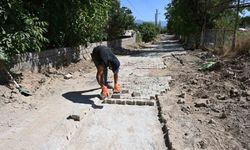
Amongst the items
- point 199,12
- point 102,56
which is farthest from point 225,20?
point 102,56

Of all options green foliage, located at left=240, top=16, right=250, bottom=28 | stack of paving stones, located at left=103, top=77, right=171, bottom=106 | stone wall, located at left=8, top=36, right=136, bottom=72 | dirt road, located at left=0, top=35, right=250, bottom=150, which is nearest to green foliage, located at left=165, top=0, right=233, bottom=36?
green foliage, located at left=240, top=16, right=250, bottom=28

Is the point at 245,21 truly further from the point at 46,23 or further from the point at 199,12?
the point at 46,23

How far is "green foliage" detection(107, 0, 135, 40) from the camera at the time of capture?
28469 mm

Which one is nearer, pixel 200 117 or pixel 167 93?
pixel 200 117

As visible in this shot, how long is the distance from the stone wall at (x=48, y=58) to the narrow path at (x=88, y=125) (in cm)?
137

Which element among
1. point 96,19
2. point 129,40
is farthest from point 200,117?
point 129,40

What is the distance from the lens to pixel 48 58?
12570mm

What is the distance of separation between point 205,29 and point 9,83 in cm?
2252

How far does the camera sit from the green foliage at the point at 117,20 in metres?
28.5

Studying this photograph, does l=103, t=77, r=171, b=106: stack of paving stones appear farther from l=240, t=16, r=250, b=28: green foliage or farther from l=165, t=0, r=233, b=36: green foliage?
l=240, t=16, r=250, b=28: green foliage

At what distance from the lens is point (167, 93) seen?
944 centimetres

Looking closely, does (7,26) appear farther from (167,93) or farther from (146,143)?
(146,143)

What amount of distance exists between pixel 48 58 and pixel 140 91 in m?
→ 4.58

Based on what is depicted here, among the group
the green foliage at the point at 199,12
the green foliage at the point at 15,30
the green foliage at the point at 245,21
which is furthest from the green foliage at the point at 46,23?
the green foliage at the point at 245,21
